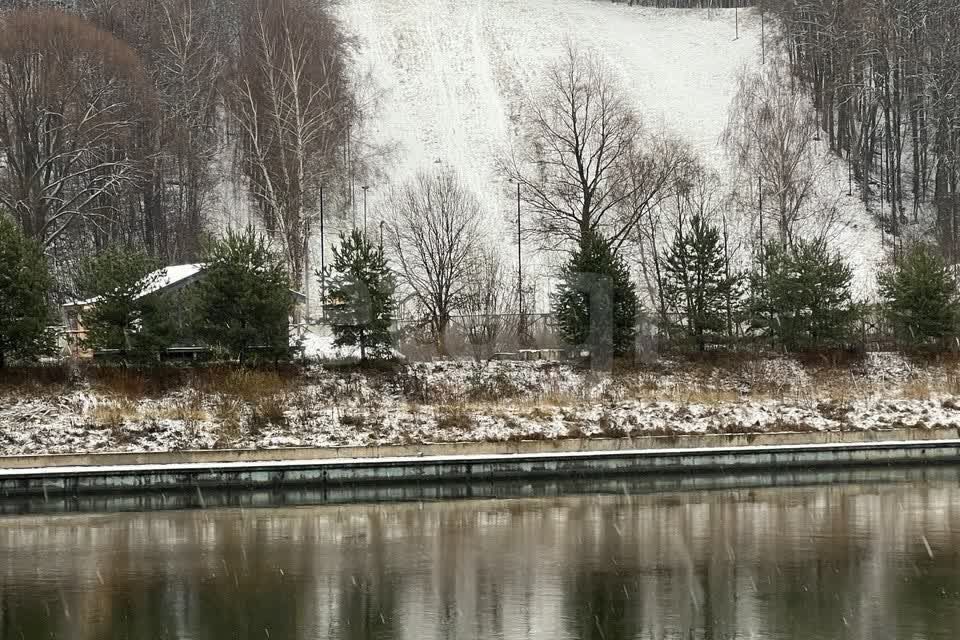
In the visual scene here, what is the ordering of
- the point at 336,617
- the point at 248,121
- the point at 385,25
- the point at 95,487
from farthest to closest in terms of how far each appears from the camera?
→ the point at 385,25 < the point at 248,121 < the point at 95,487 < the point at 336,617

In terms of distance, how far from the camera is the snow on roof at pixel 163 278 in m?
34.9

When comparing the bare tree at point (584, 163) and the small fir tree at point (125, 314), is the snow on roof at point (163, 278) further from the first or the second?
the bare tree at point (584, 163)

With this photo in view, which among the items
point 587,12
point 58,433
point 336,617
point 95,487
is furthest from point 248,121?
point 336,617

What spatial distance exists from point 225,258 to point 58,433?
751 cm

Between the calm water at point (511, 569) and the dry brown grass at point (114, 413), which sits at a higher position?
the dry brown grass at point (114, 413)

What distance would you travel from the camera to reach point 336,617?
14.0 meters

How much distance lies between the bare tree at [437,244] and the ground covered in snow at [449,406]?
256 inches

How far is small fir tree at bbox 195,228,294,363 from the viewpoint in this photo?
34031 mm

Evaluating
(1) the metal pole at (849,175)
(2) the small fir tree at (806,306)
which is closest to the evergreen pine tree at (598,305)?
(2) the small fir tree at (806,306)

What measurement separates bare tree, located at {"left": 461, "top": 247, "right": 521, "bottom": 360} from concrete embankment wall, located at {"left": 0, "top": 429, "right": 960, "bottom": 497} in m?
9.37

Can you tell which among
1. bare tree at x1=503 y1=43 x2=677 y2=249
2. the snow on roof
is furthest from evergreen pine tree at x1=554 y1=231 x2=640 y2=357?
the snow on roof

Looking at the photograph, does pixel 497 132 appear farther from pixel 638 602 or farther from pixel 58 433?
pixel 638 602

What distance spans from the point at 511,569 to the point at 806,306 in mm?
23701

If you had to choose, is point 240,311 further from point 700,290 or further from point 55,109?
point 55,109
